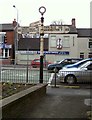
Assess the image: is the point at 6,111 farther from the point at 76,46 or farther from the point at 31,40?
the point at 31,40

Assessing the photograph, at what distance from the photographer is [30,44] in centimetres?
5981

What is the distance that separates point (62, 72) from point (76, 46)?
38096 mm

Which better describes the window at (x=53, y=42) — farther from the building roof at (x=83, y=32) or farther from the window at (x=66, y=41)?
the building roof at (x=83, y=32)

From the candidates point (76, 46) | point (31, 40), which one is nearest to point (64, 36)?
point (76, 46)

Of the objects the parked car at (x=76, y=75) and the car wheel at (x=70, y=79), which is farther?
the car wheel at (x=70, y=79)

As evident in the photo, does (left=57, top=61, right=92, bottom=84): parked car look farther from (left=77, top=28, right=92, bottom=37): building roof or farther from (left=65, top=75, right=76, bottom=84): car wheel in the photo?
(left=77, top=28, right=92, bottom=37): building roof

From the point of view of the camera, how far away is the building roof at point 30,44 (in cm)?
5832

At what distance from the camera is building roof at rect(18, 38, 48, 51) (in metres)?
58.3

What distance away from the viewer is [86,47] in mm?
57125

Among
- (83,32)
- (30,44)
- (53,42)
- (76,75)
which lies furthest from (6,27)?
(76,75)

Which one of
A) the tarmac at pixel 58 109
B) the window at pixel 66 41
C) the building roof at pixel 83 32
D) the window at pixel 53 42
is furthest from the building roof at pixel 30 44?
the tarmac at pixel 58 109

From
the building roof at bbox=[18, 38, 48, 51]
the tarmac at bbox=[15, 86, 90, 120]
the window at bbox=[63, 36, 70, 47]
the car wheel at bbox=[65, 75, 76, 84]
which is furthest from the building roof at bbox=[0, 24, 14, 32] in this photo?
the tarmac at bbox=[15, 86, 90, 120]

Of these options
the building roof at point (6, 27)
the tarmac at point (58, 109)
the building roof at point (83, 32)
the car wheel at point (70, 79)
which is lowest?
the tarmac at point (58, 109)

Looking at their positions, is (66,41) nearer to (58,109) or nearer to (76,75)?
(76,75)
